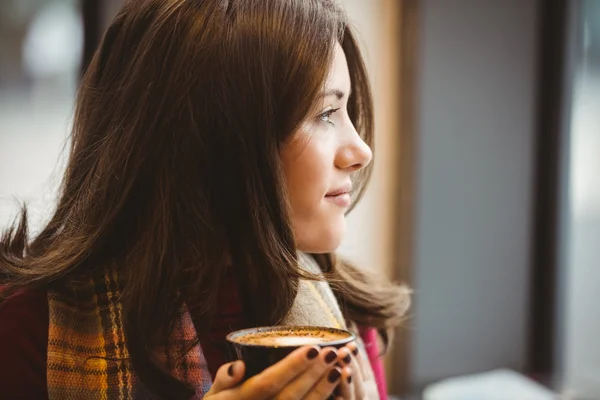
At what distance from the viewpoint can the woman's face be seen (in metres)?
1.03

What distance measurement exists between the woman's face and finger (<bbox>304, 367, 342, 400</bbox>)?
0.35 m

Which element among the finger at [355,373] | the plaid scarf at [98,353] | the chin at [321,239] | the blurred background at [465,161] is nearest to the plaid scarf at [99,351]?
the plaid scarf at [98,353]

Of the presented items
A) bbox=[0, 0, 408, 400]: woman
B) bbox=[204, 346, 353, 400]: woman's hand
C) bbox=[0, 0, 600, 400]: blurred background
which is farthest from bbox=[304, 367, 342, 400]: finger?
bbox=[0, 0, 600, 400]: blurred background

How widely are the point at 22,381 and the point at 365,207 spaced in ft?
5.79

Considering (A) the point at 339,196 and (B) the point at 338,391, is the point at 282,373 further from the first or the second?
(A) the point at 339,196

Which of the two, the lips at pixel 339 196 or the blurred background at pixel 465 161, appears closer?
the lips at pixel 339 196

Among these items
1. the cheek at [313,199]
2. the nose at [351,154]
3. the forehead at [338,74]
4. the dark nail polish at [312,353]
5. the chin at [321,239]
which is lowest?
the dark nail polish at [312,353]

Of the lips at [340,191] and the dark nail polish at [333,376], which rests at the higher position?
the lips at [340,191]

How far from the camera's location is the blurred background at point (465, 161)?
2.51 metres

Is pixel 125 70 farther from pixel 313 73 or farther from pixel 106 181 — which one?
pixel 313 73

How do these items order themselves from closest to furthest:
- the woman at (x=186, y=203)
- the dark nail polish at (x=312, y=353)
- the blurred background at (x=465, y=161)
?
the dark nail polish at (x=312, y=353), the woman at (x=186, y=203), the blurred background at (x=465, y=161)

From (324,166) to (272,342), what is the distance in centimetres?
33

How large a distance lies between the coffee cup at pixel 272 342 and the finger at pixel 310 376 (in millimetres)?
11

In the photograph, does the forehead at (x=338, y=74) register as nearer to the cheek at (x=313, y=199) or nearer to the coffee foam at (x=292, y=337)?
the cheek at (x=313, y=199)
